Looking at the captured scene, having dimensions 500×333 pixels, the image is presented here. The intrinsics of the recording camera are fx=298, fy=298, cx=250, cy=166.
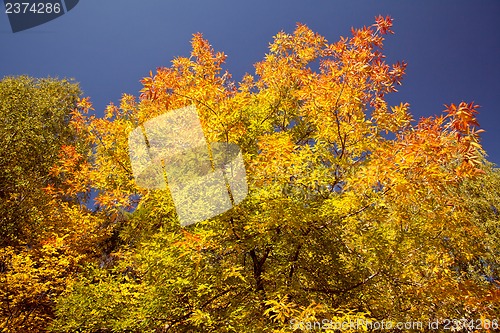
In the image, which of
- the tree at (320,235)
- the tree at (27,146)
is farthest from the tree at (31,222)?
the tree at (320,235)

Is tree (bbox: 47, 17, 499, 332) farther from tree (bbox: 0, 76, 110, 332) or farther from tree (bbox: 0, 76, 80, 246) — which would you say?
tree (bbox: 0, 76, 80, 246)

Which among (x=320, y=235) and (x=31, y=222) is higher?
(x=31, y=222)

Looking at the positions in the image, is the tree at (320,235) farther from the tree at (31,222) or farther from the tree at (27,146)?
the tree at (27,146)

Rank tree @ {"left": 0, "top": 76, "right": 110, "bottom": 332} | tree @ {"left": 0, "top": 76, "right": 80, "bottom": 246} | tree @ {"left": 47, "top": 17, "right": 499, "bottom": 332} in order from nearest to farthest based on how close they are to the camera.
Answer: tree @ {"left": 47, "top": 17, "right": 499, "bottom": 332} < tree @ {"left": 0, "top": 76, "right": 110, "bottom": 332} < tree @ {"left": 0, "top": 76, "right": 80, "bottom": 246}

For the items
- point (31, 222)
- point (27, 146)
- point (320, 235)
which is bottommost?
point (320, 235)

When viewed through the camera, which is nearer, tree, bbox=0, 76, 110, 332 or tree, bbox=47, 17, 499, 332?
tree, bbox=47, 17, 499, 332

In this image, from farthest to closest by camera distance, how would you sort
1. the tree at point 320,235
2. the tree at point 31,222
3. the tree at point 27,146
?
the tree at point 27,146 < the tree at point 31,222 < the tree at point 320,235

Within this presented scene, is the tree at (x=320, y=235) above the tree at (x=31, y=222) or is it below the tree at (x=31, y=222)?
below

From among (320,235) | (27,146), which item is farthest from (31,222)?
(320,235)

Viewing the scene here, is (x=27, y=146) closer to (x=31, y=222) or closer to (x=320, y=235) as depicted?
(x=31, y=222)

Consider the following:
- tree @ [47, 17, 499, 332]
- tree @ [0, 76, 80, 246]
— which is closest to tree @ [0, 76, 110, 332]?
tree @ [0, 76, 80, 246]

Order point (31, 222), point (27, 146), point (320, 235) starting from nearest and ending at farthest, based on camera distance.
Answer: point (320, 235)
point (31, 222)
point (27, 146)

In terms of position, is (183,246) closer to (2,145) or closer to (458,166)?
(458,166)

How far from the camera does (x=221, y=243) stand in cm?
459
